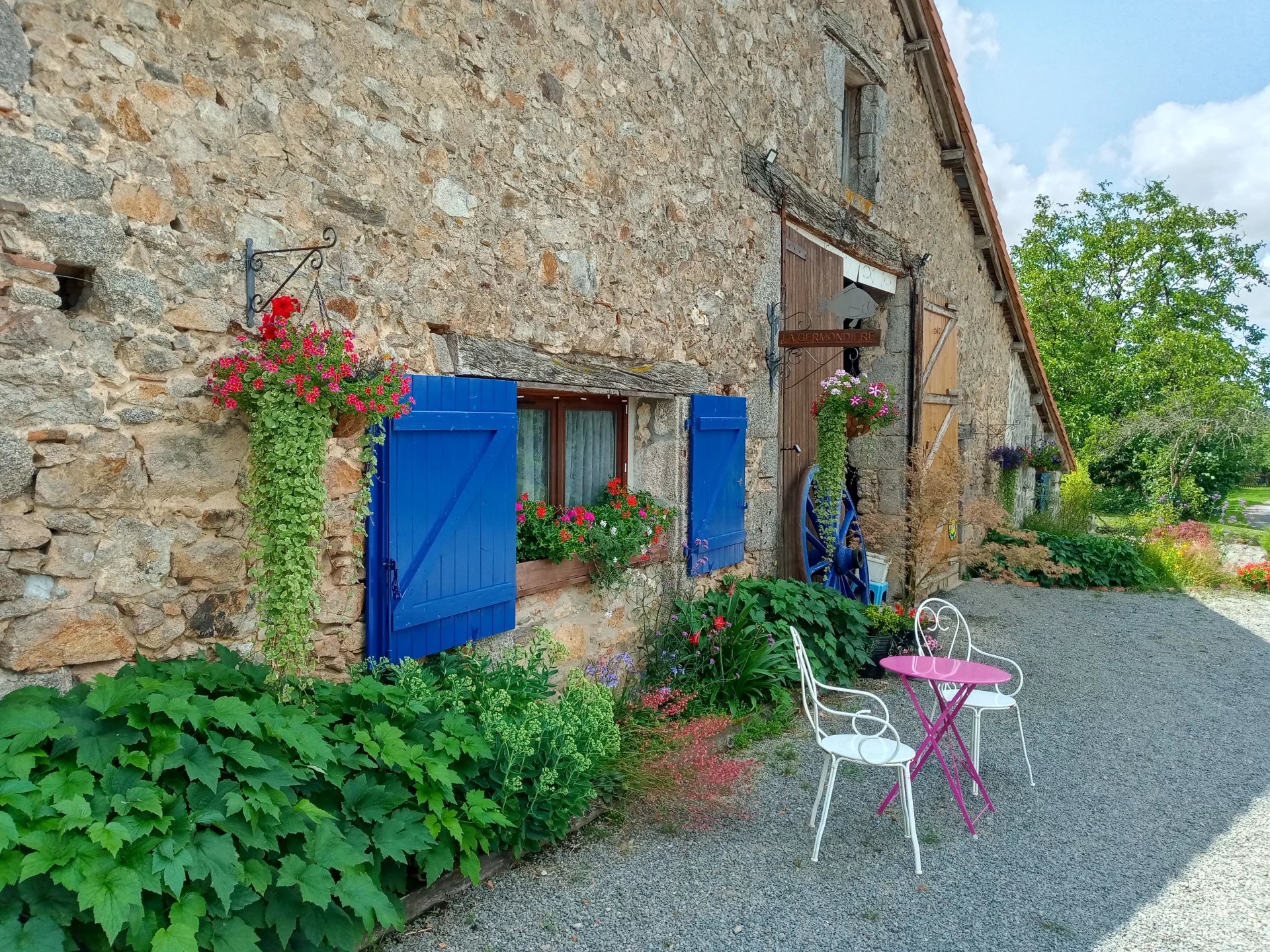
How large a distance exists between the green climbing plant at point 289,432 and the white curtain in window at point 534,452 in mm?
1601

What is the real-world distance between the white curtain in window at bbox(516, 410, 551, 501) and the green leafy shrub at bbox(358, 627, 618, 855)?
1132 millimetres

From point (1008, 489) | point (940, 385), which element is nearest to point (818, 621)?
point (940, 385)

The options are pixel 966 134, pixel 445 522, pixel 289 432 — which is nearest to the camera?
pixel 289 432

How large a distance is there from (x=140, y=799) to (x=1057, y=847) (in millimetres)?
3488

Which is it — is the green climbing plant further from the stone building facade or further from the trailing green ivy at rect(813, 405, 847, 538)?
the trailing green ivy at rect(813, 405, 847, 538)

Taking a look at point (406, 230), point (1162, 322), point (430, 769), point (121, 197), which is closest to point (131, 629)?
point (430, 769)

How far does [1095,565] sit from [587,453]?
815 cm

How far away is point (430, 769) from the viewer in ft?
9.50

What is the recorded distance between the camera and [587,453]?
17.0 feet

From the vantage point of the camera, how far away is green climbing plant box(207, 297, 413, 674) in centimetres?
294

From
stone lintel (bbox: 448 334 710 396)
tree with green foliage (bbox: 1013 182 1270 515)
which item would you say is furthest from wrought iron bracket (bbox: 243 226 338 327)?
tree with green foliage (bbox: 1013 182 1270 515)

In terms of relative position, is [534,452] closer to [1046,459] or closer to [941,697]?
[941,697]

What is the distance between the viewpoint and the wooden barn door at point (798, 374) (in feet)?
22.6

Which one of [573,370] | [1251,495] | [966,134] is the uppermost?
[966,134]
